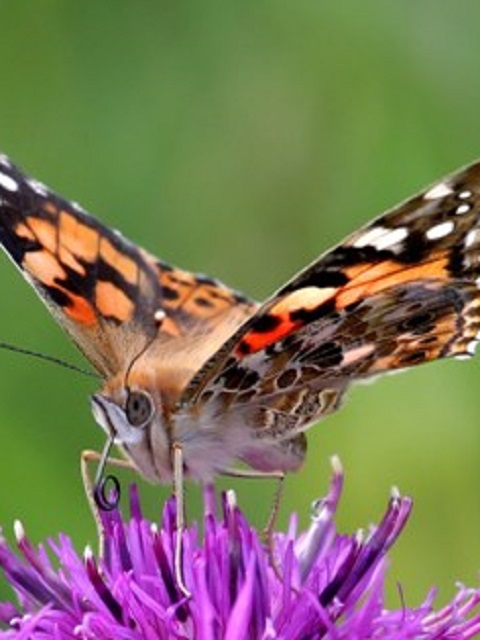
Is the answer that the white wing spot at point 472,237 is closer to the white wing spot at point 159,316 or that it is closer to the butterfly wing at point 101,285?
the butterfly wing at point 101,285

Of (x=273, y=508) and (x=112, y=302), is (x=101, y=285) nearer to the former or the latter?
(x=112, y=302)

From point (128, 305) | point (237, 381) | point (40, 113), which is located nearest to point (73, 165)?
point (40, 113)

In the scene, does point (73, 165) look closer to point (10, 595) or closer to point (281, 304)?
point (10, 595)

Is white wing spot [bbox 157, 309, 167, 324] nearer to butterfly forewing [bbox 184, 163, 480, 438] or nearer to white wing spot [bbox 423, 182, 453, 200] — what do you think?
butterfly forewing [bbox 184, 163, 480, 438]

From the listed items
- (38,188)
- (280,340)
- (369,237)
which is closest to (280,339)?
(280,340)

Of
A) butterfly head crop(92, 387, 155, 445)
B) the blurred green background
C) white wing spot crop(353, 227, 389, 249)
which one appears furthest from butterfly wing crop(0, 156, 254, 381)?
the blurred green background
